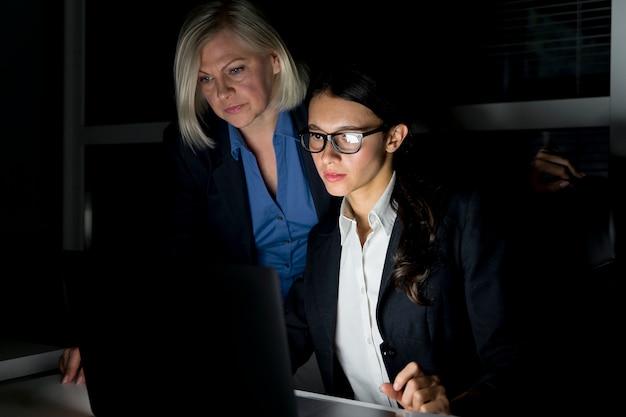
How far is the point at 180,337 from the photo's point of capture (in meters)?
1.01

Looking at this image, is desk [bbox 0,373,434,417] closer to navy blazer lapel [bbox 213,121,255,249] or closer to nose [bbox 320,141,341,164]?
nose [bbox 320,141,341,164]

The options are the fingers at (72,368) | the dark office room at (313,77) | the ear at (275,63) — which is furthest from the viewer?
the ear at (275,63)

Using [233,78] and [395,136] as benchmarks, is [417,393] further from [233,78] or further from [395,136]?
[233,78]

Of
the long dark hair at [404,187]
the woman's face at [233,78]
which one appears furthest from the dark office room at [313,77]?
the woman's face at [233,78]

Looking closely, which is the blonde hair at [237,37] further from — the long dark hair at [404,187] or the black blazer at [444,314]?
the black blazer at [444,314]

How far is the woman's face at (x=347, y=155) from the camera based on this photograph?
169cm

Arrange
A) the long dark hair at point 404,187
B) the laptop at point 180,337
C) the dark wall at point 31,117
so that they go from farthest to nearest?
the dark wall at point 31,117
the long dark hair at point 404,187
the laptop at point 180,337

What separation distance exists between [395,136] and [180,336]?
911mm

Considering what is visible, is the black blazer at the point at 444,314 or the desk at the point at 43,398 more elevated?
the black blazer at the point at 444,314

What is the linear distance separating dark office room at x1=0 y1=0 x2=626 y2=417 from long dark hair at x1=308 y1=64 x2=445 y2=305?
0.35 feet

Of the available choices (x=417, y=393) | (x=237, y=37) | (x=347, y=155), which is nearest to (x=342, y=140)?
(x=347, y=155)

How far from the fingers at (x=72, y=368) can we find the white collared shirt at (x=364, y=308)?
61 centimetres

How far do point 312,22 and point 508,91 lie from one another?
29.0 inches

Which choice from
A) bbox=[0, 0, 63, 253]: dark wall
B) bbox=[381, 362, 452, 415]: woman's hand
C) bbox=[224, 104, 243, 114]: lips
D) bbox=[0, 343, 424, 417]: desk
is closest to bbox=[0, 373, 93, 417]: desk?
bbox=[0, 343, 424, 417]: desk
